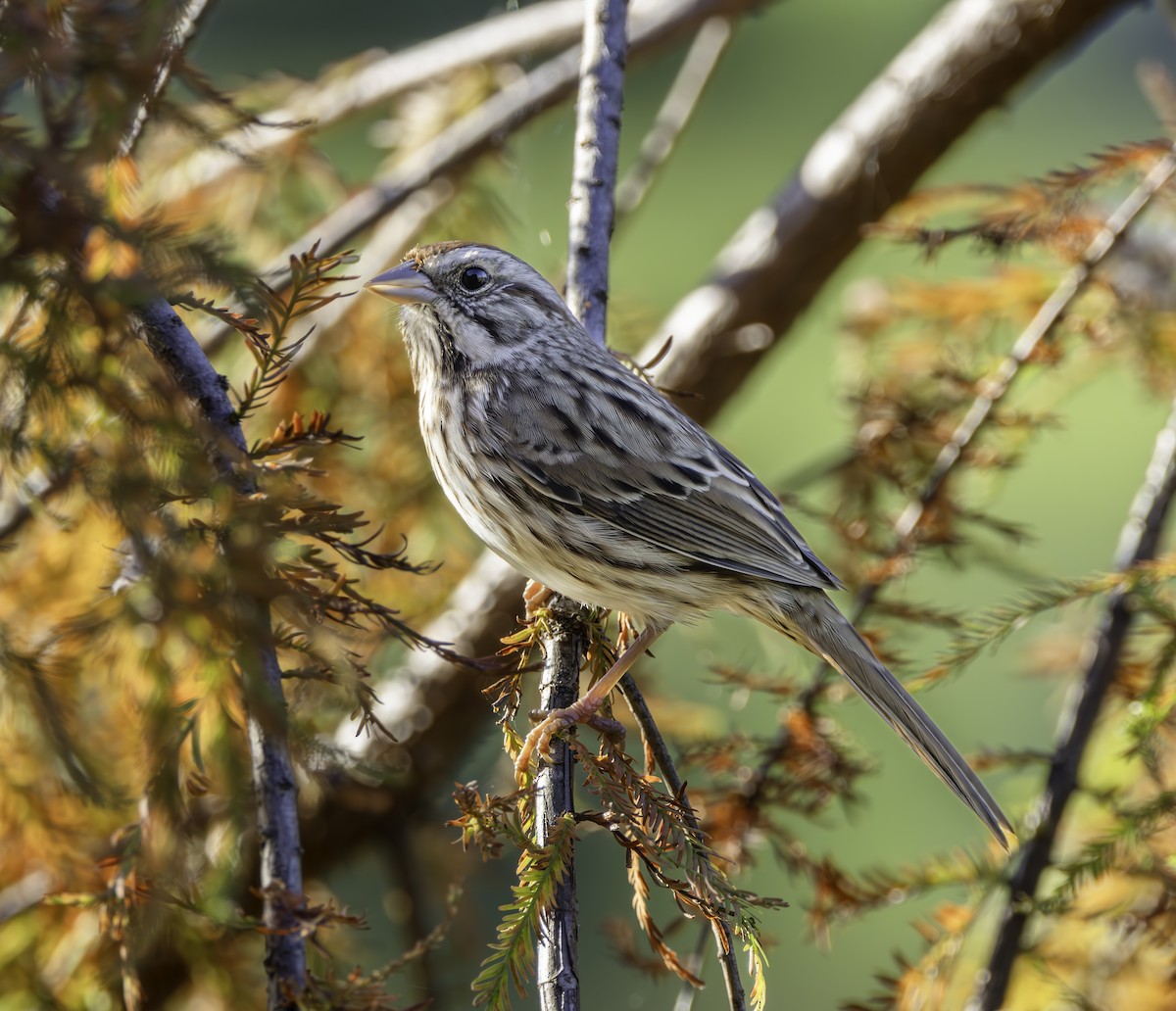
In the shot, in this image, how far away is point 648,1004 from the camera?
6410 millimetres

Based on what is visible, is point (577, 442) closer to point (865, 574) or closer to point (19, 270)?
point (865, 574)

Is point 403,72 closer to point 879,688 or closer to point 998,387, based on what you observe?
point 998,387

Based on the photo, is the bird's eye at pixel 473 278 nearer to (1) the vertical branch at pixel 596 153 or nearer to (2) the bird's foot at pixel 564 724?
(1) the vertical branch at pixel 596 153

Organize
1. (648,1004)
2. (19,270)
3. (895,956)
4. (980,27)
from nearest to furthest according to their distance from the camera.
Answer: (19,270)
(895,956)
(980,27)
(648,1004)

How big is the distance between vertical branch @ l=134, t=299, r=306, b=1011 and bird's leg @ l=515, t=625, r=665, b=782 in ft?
1.62

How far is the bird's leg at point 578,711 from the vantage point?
2.14 meters

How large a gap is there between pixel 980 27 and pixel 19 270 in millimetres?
3179

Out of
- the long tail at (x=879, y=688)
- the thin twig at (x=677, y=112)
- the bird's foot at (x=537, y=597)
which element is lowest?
the bird's foot at (x=537, y=597)

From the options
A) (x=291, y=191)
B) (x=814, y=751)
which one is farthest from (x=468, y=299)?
(x=814, y=751)

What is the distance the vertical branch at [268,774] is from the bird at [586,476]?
1023 mm

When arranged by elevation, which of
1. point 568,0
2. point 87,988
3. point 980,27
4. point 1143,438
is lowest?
point 87,988

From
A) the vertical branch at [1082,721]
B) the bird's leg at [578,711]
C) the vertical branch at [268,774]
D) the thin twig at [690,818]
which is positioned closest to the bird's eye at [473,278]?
the bird's leg at [578,711]

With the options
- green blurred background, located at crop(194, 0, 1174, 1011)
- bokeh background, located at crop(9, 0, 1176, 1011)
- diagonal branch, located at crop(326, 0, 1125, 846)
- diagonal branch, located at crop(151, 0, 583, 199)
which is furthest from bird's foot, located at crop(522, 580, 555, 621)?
diagonal branch, located at crop(151, 0, 583, 199)

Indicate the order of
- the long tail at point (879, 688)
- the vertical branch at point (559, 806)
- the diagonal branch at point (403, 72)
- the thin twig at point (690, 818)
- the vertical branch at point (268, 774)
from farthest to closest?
the diagonal branch at point (403, 72), the long tail at point (879, 688), the thin twig at point (690, 818), the vertical branch at point (559, 806), the vertical branch at point (268, 774)
